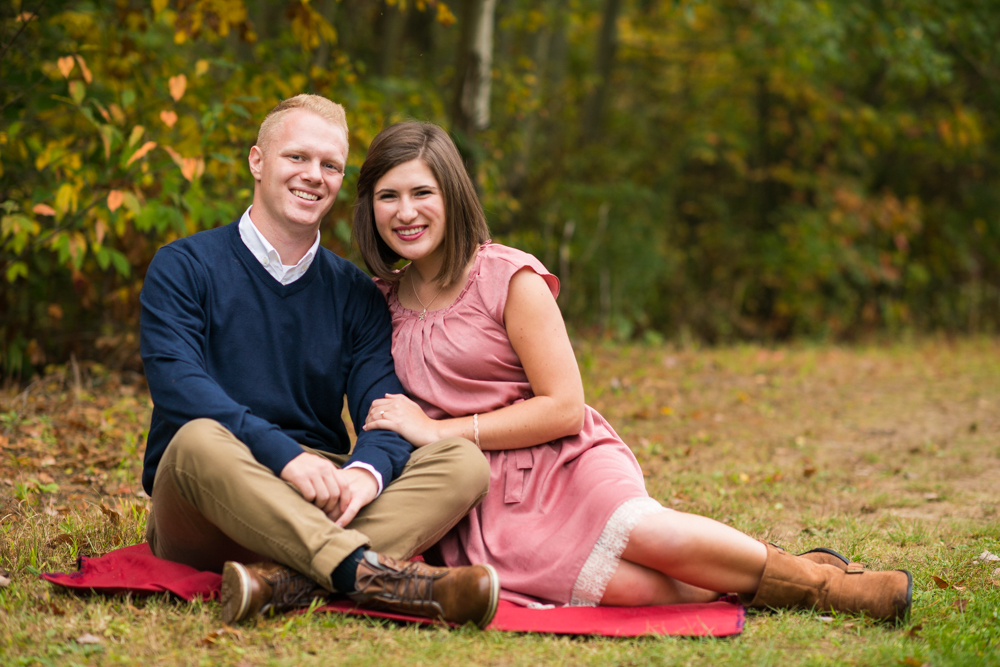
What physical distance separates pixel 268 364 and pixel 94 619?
86cm

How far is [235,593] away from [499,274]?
124cm

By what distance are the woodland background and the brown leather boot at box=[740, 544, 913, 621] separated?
356 centimetres

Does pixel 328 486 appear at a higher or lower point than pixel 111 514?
higher

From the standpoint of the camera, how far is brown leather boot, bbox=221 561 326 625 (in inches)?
87.7

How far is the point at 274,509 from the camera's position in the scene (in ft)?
7.48

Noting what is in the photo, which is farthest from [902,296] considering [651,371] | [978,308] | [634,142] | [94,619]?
[94,619]

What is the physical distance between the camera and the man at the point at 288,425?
230cm

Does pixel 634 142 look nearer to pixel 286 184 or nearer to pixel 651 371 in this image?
pixel 651 371

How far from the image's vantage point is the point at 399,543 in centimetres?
245

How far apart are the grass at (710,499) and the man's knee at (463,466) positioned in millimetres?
418

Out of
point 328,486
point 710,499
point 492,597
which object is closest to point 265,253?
point 328,486

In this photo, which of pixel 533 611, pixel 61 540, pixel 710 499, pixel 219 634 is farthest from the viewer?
pixel 710 499

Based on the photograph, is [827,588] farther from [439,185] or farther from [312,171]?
[312,171]

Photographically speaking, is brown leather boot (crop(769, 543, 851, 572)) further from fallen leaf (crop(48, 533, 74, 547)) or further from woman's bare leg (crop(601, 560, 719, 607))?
fallen leaf (crop(48, 533, 74, 547))
